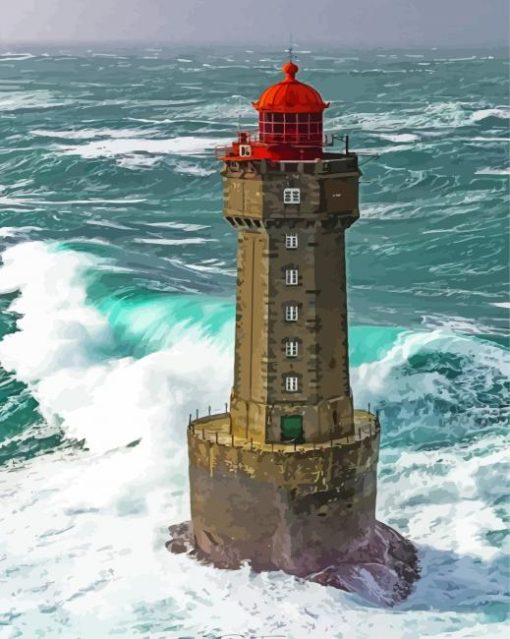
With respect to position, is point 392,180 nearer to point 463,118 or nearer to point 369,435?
point 463,118

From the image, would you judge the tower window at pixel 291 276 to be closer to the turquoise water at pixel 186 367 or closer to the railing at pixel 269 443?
the railing at pixel 269 443

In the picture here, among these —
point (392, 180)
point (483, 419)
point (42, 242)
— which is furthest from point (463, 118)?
point (483, 419)

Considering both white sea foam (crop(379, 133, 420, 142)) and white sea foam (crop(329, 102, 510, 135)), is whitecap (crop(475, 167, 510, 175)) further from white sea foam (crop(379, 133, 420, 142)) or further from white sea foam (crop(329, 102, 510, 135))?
white sea foam (crop(329, 102, 510, 135))

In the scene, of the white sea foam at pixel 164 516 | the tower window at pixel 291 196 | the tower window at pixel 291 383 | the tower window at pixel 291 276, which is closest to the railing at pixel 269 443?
the tower window at pixel 291 383

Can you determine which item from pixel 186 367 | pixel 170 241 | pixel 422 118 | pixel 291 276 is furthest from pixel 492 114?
pixel 291 276

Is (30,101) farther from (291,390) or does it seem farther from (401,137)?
(291,390)

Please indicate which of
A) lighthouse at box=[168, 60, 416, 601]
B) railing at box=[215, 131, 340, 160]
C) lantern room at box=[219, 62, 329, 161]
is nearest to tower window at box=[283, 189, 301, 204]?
lighthouse at box=[168, 60, 416, 601]
